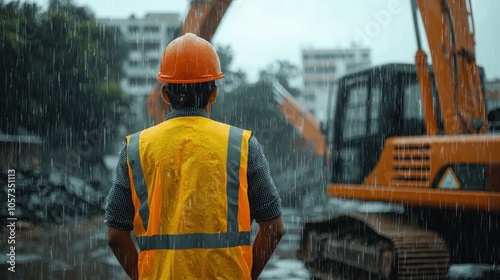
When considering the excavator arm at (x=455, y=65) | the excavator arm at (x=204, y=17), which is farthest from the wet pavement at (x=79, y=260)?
the excavator arm at (x=204, y=17)

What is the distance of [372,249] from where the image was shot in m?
6.39

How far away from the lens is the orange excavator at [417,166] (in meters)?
5.69

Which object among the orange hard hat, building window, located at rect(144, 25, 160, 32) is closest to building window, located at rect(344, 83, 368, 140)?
the orange hard hat

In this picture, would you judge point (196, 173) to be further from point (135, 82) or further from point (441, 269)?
point (135, 82)

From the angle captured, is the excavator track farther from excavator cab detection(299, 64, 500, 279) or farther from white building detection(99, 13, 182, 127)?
white building detection(99, 13, 182, 127)

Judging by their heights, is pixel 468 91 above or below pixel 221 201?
above

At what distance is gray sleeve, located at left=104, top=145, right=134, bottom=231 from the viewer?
2107 millimetres

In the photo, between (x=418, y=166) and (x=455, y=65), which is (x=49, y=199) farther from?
(x=455, y=65)

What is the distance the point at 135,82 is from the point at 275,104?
69.1 m

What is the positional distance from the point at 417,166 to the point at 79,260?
487 cm

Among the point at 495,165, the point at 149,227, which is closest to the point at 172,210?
the point at 149,227

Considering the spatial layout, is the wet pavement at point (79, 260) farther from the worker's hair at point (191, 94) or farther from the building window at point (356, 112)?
the worker's hair at point (191, 94)

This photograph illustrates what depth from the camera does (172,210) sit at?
2002 mm

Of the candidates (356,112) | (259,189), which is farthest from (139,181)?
(356,112)
